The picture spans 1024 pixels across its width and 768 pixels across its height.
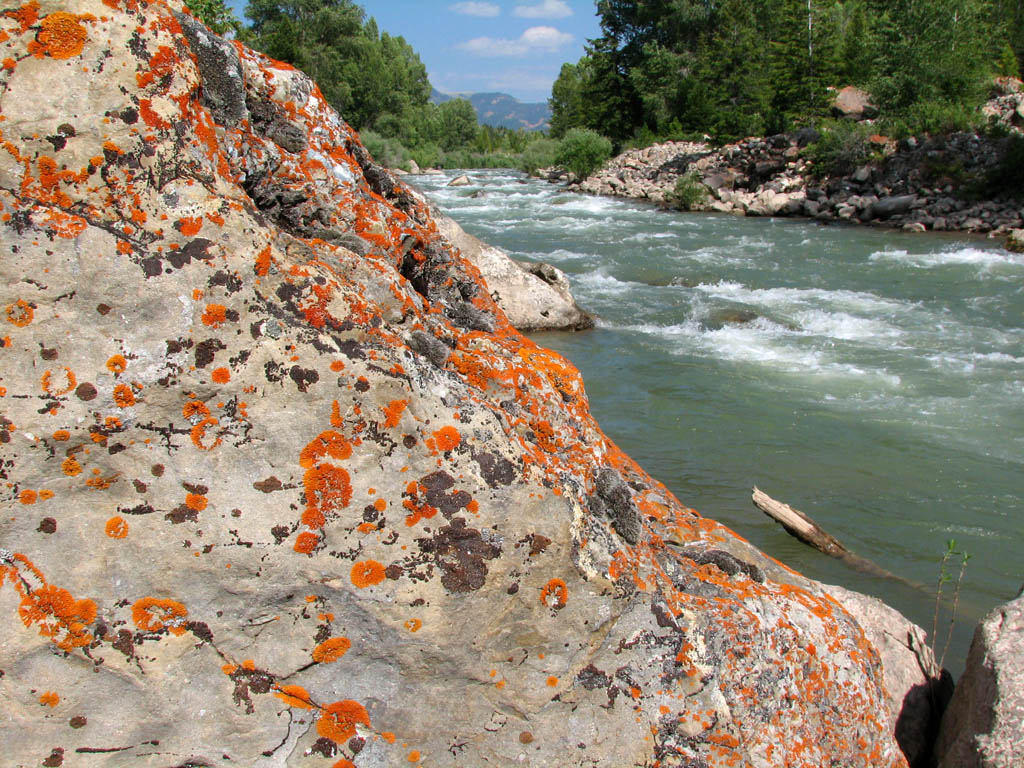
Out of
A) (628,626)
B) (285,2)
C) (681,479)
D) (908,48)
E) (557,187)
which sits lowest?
(681,479)

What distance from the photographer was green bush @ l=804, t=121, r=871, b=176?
30828 mm

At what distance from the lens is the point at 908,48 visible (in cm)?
3519

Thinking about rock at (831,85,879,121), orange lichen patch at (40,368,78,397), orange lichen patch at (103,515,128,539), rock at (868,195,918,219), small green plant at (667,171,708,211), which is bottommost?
orange lichen patch at (103,515,128,539)

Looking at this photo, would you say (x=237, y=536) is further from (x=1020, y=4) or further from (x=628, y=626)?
(x=1020, y=4)

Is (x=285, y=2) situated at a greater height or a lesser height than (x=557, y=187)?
greater

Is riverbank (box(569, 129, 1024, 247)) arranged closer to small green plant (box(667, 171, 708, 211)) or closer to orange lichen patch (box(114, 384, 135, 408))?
small green plant (box(667, 171, 708, 211))

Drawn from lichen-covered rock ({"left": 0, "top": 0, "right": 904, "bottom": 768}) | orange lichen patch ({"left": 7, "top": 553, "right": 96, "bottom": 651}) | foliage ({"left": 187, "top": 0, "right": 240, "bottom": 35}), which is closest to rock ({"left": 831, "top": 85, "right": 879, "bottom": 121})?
foliage ({"left": 187, "top": 0, "right": 240, "bottom": 35})

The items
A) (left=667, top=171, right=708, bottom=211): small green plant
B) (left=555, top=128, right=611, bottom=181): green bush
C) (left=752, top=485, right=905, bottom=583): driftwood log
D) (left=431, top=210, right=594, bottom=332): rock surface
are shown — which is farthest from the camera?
(left=555, top=128, right=611, bottom=181): green bush

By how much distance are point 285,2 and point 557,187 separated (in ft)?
159

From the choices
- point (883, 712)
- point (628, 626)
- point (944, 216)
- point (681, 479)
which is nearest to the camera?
point (628, 626)

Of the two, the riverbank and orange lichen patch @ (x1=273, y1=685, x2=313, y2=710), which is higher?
the riverbank

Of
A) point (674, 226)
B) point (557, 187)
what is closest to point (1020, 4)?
point (557, 187)

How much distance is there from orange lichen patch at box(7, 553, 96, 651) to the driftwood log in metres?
5.75

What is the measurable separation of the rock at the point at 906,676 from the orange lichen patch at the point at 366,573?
9.63ft
